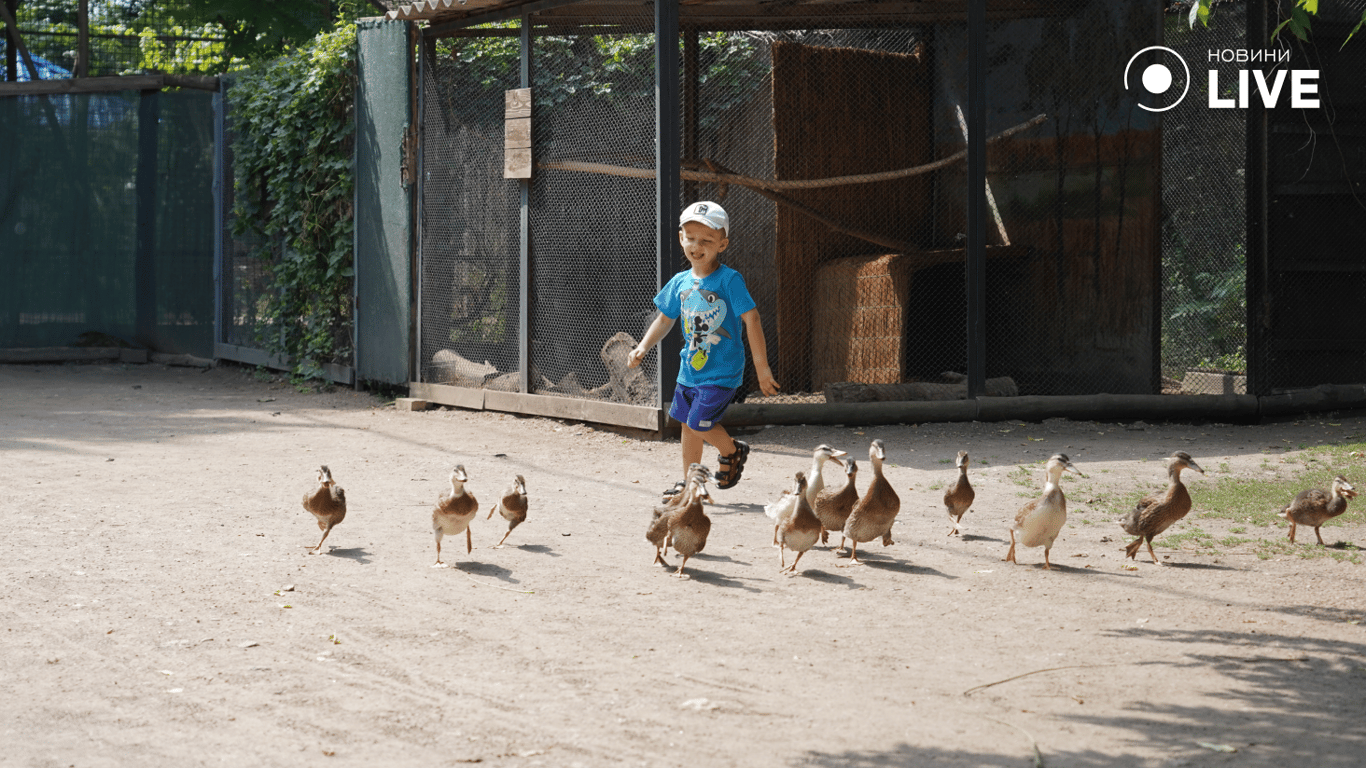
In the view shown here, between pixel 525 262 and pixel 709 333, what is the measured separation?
3.65 m

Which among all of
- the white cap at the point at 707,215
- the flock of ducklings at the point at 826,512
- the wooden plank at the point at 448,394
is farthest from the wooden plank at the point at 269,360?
the flock of ducklings at the point at 826,512

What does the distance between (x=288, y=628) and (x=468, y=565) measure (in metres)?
1.23

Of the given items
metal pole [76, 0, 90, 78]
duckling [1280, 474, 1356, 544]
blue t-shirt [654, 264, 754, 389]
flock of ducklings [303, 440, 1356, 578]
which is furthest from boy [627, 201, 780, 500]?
metal pole [76, 0, 90, 78]

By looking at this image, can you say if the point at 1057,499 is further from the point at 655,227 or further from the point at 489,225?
the point at 489,225

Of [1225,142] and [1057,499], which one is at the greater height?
[1225,142]

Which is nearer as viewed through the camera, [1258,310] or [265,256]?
[1258,310]

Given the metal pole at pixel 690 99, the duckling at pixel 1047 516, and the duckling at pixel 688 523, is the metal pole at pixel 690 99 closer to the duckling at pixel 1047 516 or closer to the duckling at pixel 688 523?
the duckling at pixel 688 523

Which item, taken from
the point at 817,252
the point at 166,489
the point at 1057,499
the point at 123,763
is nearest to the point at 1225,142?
the point at 817,252

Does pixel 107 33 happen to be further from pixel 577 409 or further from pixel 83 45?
pixel 577 409

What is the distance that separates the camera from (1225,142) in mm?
11211

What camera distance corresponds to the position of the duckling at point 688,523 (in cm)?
575

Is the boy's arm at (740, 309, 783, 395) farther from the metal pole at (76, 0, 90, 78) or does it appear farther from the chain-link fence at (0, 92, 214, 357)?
the metal pole at (76, 0, 90, 78)

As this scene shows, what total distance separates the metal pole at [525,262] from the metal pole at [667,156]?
133 cm

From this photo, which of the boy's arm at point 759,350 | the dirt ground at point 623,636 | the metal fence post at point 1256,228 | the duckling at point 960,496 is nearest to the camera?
the dirt ground at point 623,636
